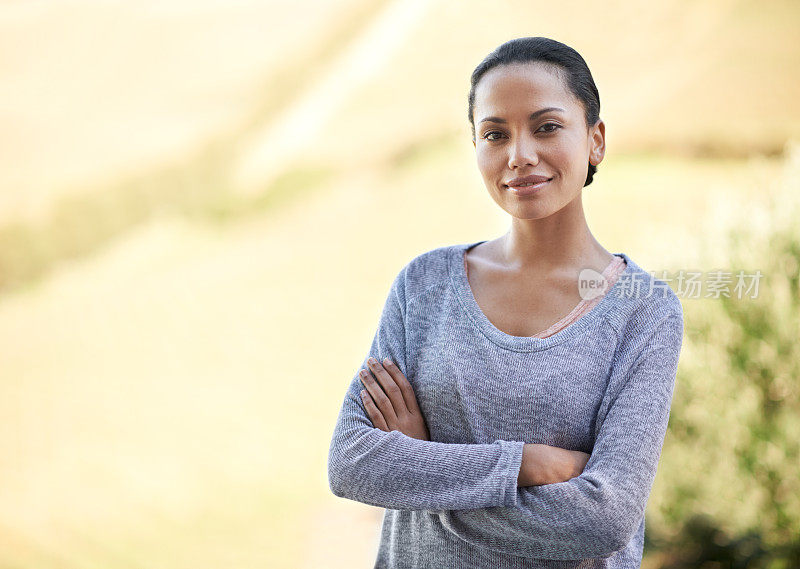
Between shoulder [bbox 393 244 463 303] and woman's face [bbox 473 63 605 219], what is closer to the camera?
woman's face [bbox 473 63 605 219]

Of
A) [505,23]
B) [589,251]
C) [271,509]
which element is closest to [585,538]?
[589,251]

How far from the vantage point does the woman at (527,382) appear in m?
1.07

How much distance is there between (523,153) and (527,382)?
35 cm

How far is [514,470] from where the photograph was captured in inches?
41.6

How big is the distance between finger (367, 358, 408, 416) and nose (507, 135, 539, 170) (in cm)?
39

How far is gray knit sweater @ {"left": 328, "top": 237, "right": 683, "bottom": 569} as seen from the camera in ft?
3.47

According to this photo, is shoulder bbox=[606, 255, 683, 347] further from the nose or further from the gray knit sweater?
the nose

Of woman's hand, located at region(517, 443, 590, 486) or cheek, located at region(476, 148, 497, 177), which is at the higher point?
cheek, located at region(476, 148, 497, 177)

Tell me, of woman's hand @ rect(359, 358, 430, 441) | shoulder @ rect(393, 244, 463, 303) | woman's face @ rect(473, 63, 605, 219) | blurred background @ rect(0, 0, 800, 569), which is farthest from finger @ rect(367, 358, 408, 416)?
blurred background @ rect(0, 0, 800, 569)

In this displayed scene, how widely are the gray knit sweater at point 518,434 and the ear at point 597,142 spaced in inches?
7.6

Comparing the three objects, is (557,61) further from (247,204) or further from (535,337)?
(247,204)

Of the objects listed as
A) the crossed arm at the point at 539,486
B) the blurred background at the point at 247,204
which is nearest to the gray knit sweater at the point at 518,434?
the crossed arm at the point at 539,486

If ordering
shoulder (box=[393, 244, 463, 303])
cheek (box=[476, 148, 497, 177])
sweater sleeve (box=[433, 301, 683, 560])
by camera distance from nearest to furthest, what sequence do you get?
Answer: 1. sweater sleeve (box=[433, 301, 683, 560])
2. cheek (box=[476, 148, 497, 177])
3. shoulder (box=[393, 244, 463, 303])

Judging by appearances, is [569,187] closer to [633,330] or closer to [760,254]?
[633,330]
